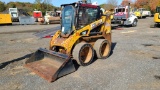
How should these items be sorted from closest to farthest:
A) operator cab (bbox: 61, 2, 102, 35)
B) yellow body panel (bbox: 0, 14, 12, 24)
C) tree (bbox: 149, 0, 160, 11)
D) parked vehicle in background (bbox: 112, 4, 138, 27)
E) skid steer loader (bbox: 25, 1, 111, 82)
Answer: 1. skid steer loader (bbox: 25, 1, 111, 82)
2. operator cab (bbox: 61, 2, 102, 35)
3. parked vehicle in background (bbox: 112, 4, 138, 27)
4. yellow body panel (bbox: 0, 14, 12, 24)
5. tree (bbox: 149, 0, 160, 11)

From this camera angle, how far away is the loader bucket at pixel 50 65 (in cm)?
531

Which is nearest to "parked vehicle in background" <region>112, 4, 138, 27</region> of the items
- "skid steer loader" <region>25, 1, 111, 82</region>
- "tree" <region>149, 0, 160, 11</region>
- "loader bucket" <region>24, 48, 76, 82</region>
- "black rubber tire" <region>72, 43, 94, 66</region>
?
"skid steer loader" <region>25, 1, 111, 82</region>

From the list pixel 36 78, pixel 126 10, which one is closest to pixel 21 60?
pixel 36 78

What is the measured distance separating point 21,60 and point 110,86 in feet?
13.4

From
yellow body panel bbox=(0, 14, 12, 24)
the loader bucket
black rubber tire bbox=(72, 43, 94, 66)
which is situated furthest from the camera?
yellow body panel bbox=(0, 14, 12, 24)

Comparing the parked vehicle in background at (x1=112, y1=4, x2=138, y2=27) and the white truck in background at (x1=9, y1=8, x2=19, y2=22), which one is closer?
the parked vehicle in background at (x1=112, y1=4, x2=138, y2=27)

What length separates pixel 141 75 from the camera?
18.2 ft

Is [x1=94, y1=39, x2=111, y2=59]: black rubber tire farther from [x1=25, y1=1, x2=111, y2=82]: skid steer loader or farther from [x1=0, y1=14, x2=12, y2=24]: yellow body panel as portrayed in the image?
[x1=0, y1=14, x2=12, y2=24]: yellow body panel

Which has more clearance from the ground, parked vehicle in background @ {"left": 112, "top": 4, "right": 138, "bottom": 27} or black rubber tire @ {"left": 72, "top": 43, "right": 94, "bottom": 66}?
parked vehicle in background @ {"left": 112, "top": 4, "right": 138, "bottom": 27}

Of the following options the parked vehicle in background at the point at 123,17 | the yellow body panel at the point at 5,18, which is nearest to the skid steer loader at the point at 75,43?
the parked vehicle in background at the point at 123,17

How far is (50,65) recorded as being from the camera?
6195mm

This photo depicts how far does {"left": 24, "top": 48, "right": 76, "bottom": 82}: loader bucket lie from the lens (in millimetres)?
5309

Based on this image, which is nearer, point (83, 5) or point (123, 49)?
point (83, 5)

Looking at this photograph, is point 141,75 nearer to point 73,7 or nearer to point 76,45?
point 76,45
